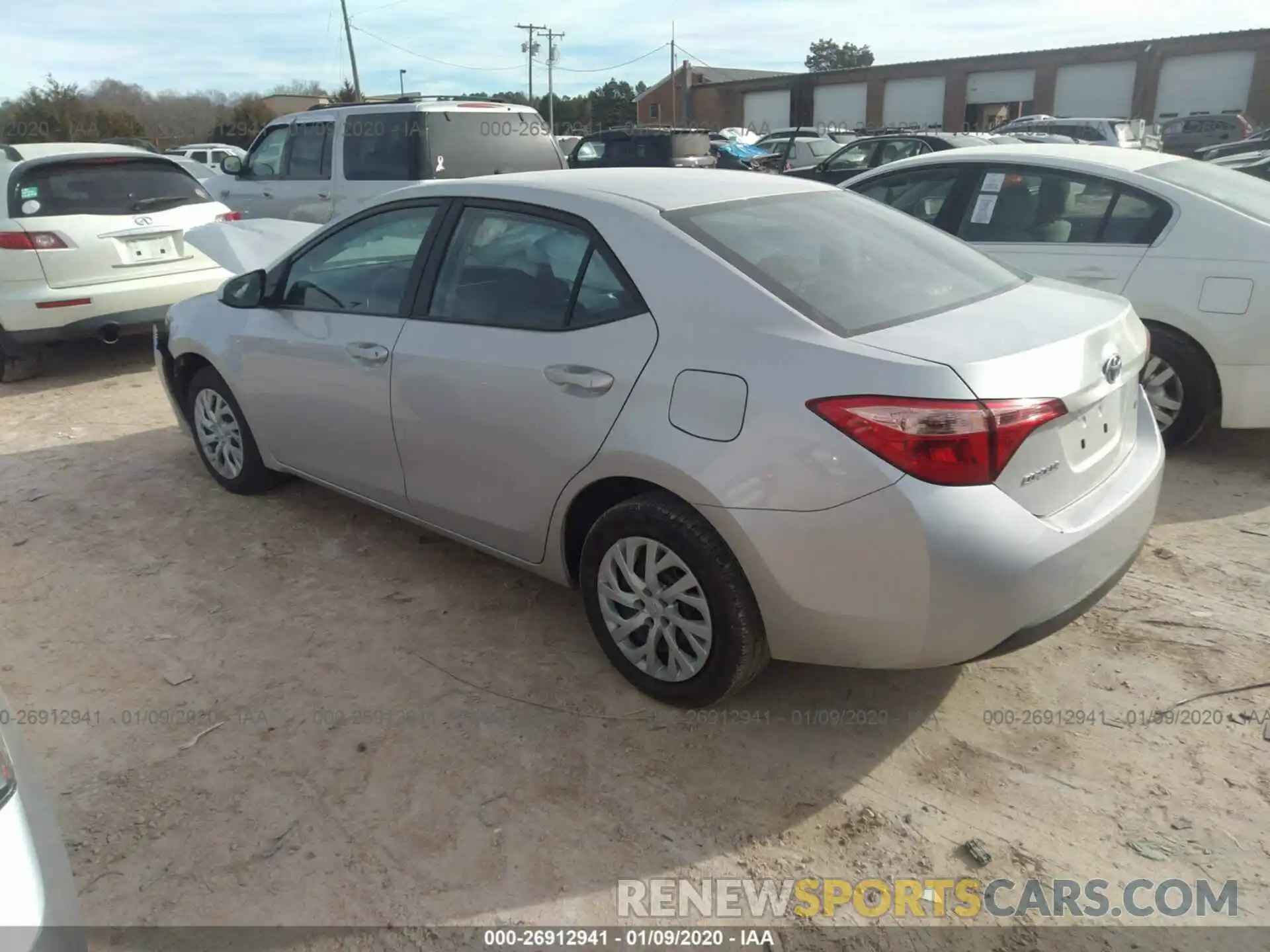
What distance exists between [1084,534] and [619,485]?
134 centimetres

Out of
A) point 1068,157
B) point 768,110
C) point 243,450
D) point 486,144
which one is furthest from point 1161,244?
point 768,110

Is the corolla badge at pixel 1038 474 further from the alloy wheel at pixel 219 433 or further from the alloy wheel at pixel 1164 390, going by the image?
the alloy wheel at pixel 219 433

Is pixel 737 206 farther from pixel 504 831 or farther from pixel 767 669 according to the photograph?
pixel 504 831

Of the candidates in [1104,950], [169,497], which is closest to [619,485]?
[1104,950]

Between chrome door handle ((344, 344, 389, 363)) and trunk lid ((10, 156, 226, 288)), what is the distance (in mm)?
4272

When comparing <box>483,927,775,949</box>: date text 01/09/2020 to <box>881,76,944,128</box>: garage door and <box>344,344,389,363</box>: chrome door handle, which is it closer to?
<box>344,344,389,363</box>: chrome door handle

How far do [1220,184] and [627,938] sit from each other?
4.91m

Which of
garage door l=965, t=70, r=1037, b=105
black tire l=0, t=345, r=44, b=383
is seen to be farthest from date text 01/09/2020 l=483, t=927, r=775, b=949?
garage door l=965, t=70, r=1037, b=105

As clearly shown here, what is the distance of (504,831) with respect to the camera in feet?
8.47

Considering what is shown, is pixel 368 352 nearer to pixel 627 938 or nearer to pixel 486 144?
pixel 627 938

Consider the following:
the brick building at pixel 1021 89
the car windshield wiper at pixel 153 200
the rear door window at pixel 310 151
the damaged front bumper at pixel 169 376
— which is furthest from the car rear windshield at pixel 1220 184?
the brick building at pixel 1021 89

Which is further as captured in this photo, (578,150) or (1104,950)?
(578,150)

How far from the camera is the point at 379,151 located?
8461 millimetres

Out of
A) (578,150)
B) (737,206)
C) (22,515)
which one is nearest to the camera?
(737,206)
